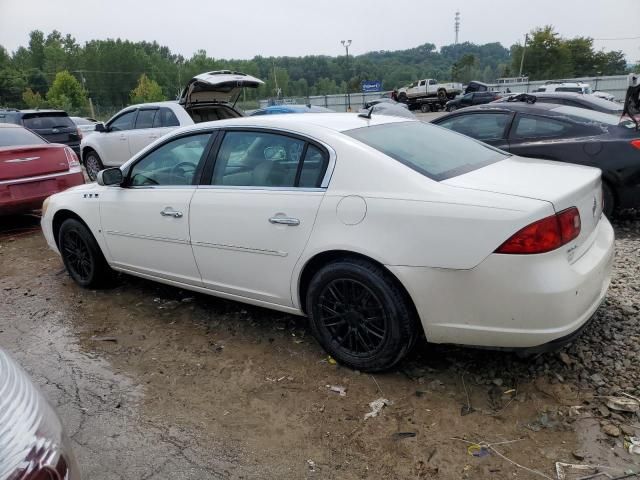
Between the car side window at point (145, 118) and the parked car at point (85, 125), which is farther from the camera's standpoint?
the parked car at point (85, 125)

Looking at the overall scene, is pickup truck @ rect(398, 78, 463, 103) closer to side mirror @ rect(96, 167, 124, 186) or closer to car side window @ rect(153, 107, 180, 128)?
car side window @ rect(153, 107, 180, 128)

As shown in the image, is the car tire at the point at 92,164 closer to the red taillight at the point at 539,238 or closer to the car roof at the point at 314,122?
the car roof at the point at 314,122

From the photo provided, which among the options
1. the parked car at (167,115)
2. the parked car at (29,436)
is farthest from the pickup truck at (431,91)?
the parked car at (29,436)

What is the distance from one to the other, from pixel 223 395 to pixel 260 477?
74 cm

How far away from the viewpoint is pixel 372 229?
2.65 meters

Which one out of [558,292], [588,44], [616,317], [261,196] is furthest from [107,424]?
[588,44]

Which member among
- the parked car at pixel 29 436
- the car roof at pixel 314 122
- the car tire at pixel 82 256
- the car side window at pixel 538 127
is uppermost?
the car roof at pixel 314 122

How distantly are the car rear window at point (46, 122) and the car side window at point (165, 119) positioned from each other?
561 cm

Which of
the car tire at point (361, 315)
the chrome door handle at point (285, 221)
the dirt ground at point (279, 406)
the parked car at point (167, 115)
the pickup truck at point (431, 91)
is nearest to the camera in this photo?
the dirt ground at point (279, 406)

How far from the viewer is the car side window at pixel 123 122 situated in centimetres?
981

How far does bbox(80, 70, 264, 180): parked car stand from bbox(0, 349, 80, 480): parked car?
307 inches

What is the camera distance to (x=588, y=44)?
7219cm

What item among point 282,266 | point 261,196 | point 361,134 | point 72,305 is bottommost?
point 72,305

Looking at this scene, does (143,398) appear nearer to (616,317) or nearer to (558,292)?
(558,292)
